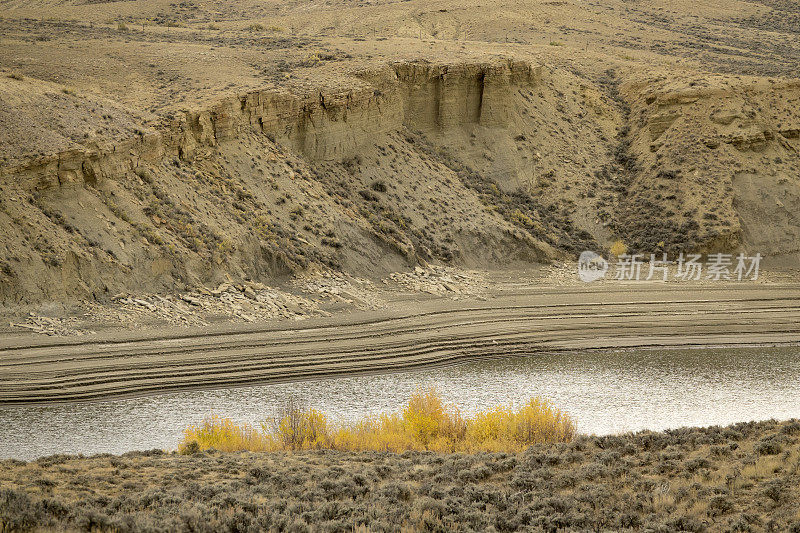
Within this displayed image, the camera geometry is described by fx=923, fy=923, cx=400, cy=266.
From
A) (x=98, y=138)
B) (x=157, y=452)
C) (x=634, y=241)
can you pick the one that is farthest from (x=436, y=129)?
(x=157, y=452)

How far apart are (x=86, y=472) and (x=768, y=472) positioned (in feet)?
40.2

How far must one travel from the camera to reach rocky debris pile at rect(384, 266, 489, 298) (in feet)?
115

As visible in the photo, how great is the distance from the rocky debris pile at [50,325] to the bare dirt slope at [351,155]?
0.81 metres

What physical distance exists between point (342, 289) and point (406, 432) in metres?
12.1

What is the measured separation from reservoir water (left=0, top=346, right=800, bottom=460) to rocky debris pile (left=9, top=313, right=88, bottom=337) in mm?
3010

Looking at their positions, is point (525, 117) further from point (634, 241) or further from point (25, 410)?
Result: point (25, 410)

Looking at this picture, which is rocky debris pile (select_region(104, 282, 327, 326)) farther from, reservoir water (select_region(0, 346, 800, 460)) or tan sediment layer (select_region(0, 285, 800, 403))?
reservoir water (select_region(0, 346, 800, 460))

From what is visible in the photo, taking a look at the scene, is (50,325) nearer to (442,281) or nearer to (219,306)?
(219,306)

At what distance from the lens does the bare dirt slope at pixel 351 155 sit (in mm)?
30547

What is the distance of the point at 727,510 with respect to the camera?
14.7 metres
